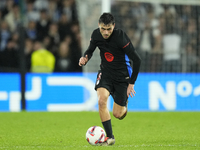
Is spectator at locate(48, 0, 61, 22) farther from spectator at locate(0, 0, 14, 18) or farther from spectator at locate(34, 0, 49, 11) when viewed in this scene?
spectator at locate(0, 0, 14, 18)

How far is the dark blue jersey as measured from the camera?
5.62m

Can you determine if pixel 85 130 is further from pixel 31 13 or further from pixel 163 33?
pixel 31 13

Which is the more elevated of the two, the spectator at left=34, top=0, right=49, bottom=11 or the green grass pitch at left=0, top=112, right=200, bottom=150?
the spectator at left=34, top=0, right=49, bottom=11

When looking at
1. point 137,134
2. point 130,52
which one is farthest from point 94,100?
point 130,52

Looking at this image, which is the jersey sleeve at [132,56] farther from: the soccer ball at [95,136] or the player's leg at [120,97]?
the soccer ball at [95,136]

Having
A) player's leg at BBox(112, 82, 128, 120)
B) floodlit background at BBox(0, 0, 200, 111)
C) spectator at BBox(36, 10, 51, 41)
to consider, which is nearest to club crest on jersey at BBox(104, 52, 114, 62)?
player's leg at BBox(112, 82, 128, 120)

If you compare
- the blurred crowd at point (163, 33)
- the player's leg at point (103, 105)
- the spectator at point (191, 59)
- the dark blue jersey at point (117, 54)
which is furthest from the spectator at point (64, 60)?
the player's leg at point (103, 105)

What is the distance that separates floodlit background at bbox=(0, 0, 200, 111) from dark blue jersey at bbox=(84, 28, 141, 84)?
17.4 feet

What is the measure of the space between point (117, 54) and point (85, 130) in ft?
6.64

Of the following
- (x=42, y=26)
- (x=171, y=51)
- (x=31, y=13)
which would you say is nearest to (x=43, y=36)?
(x=42, y=26)

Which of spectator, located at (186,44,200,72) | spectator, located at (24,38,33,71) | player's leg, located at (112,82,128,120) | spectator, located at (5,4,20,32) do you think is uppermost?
spectator, located at (5,4,20,32)

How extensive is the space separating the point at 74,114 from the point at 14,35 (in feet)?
13.5

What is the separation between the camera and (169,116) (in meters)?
9.95

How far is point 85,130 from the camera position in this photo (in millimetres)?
7336
